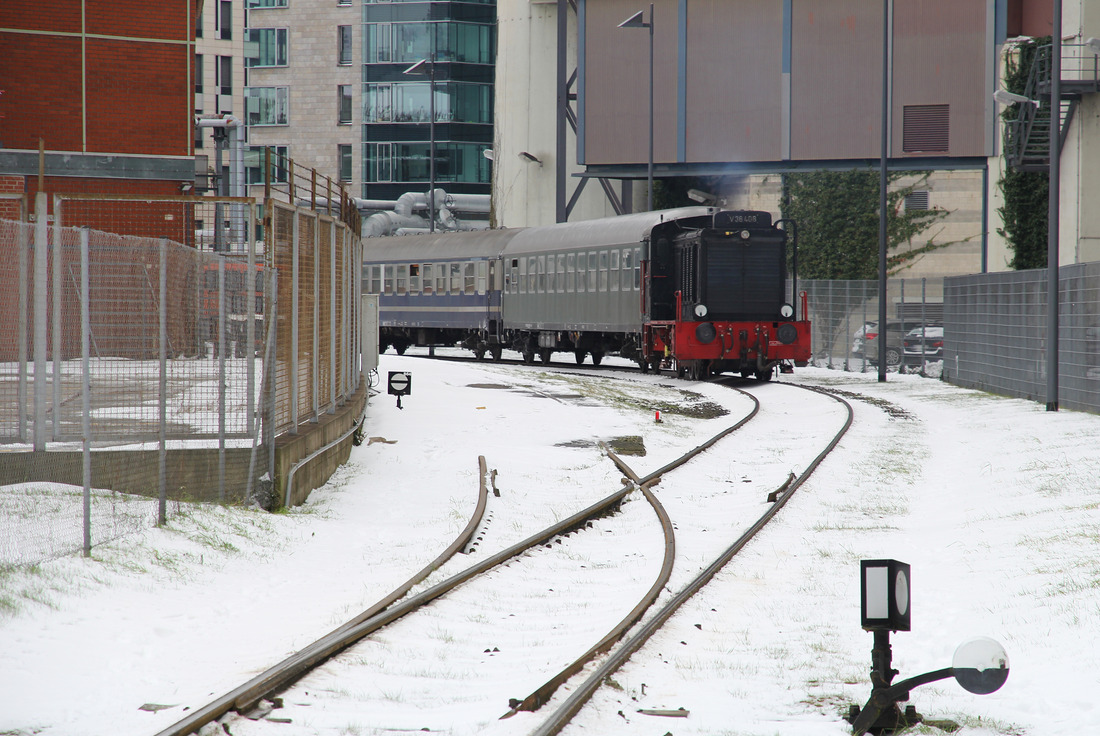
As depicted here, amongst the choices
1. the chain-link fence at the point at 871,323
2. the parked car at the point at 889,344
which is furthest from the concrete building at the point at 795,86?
the parked car at the point at 889,344

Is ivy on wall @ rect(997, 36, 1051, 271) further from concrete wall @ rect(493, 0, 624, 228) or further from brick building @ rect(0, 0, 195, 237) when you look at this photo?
brick building @ rect(0, 0, 195, 237)

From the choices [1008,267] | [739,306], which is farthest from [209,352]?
[1008,267]

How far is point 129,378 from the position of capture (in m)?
9.35

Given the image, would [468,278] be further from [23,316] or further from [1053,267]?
[23,316]

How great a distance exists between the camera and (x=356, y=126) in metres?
75.5

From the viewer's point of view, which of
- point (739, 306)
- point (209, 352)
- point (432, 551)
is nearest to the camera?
point (432, 551)

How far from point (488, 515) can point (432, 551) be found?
63.6 inches

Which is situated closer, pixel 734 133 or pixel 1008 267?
pixel 1008 267

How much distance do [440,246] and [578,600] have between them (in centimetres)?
3088

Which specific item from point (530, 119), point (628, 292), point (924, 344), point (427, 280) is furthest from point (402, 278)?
point (924, 344)

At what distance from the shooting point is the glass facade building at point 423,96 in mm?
73812

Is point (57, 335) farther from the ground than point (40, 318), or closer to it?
closer to it

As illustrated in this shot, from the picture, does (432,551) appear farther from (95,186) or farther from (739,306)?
(95,186)

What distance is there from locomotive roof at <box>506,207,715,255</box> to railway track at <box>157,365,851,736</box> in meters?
16.3
